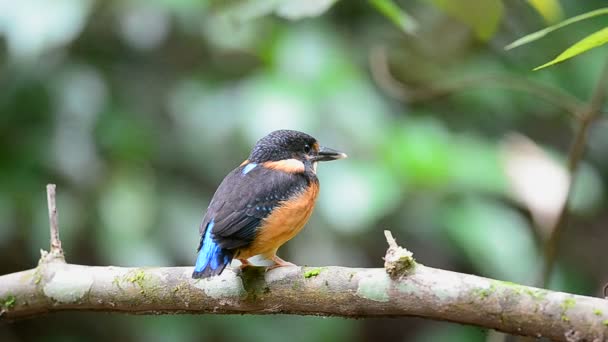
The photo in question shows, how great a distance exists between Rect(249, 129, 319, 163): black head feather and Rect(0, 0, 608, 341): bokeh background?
1.58 ft

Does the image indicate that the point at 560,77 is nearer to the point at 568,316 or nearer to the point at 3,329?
the point at 568,316

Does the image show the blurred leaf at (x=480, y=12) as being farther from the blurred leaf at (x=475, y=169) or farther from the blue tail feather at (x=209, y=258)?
the blurred leaf at (x=475, y=169)

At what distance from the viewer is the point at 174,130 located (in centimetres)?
416

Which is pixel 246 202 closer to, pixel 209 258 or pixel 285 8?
pixel 209 258

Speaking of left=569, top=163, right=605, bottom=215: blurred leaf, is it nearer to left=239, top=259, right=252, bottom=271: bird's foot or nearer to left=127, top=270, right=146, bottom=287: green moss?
left=239, top=259, right=252, bottom=271: bird's foot

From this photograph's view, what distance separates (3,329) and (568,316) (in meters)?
3.78

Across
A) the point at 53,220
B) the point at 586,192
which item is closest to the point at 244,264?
the point at 53,220

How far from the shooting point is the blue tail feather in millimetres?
1998

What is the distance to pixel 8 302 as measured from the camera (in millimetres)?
2289

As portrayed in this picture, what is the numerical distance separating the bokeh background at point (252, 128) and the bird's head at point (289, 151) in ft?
1.49

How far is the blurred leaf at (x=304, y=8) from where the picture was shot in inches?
76.2

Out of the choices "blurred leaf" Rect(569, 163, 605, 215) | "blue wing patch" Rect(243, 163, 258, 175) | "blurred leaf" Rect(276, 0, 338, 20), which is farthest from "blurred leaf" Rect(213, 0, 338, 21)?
"blurred leaf" Rect(569, 163, 605, 215)

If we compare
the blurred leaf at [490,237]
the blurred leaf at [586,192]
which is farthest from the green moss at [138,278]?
the blurred leaf at [586,192]

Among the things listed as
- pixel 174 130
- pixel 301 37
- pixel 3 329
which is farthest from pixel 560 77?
pixel 3 329
